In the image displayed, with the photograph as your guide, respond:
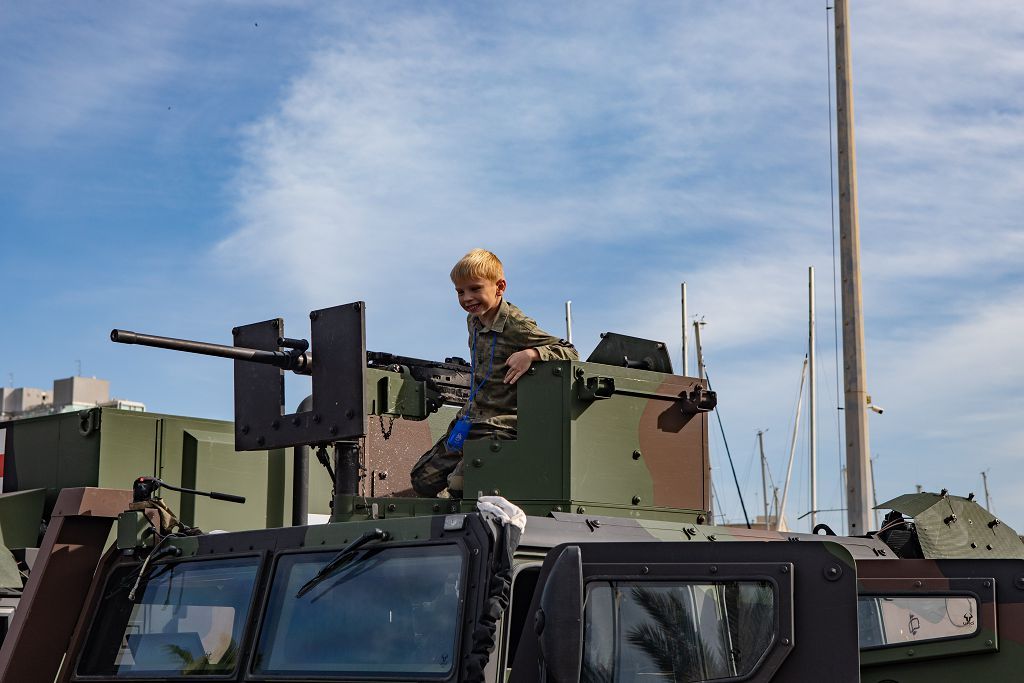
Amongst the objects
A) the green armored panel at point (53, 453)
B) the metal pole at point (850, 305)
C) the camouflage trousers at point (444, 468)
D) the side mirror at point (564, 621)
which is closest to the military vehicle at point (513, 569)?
the side mirror at point (564, 621)

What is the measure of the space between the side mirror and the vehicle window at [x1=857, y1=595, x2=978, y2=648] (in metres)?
2.04

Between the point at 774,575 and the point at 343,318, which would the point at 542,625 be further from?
the point at 343,318

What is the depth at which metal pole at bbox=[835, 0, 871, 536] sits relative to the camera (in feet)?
37.7

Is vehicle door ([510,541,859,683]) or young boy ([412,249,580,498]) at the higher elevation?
young boy ([412,249,580,498])

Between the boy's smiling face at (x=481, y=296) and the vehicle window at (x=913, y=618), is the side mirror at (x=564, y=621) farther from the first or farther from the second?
the boy's smiling face at (x=481, y=296)

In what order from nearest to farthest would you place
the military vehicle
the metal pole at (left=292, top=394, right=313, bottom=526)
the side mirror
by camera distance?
the side mirror → the military vehicle → the metal pole at (left=292, top=394, right=313, bottom=526)

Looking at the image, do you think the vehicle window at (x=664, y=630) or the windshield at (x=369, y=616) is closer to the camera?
the vehicle window at (x=664, y=630)

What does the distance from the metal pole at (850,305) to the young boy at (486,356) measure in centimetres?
663

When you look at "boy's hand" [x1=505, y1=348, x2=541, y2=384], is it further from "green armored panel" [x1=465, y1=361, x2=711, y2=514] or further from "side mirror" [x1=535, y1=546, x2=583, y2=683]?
"side mirror" [x1=535, y1=546, x2=583, y2=683]

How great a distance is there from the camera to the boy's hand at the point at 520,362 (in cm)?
520

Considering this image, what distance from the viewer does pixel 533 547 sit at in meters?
4.08

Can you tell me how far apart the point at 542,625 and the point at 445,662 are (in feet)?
1.74

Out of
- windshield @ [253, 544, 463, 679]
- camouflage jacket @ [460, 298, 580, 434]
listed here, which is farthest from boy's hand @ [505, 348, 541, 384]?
windshield @ [253, 544, 463, 679]

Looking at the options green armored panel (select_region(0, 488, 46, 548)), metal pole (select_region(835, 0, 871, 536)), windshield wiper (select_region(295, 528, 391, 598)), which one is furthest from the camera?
metal pole (select_region(835, 0, 871, 536))
